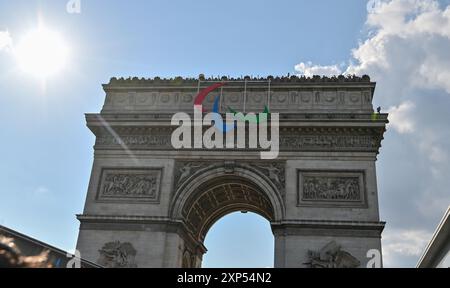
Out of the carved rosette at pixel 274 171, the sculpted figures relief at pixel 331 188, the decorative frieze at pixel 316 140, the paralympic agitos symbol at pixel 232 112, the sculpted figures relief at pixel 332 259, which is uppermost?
the paralympic agitos symbol at pixel 232 112

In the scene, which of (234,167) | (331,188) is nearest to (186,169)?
Result: (234,167)

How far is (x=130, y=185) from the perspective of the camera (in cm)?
2573

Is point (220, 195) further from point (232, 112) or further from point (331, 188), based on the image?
point (331, 188)

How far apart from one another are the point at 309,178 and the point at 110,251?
424 inches

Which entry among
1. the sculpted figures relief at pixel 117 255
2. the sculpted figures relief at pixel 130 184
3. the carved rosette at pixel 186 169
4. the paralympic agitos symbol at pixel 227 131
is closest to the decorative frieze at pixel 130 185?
the sculpted figures relief at pixel 130 184

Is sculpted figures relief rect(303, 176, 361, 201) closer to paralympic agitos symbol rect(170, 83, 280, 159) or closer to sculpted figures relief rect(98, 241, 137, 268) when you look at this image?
paralympic agitos symbol rect(170, 83, 280, 159)

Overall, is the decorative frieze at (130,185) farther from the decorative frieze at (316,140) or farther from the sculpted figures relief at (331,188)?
the sculpted figures relief at (331,188)

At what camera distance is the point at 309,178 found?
24.6m

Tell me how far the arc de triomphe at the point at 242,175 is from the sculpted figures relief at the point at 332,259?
5 cm

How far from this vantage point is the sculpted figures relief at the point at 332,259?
22.4 metres

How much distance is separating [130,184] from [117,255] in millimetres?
3882

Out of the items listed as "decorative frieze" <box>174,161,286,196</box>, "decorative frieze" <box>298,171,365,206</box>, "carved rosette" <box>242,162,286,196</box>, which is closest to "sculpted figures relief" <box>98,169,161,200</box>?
"decorative frieze" <box>174,161,286,196</box>
